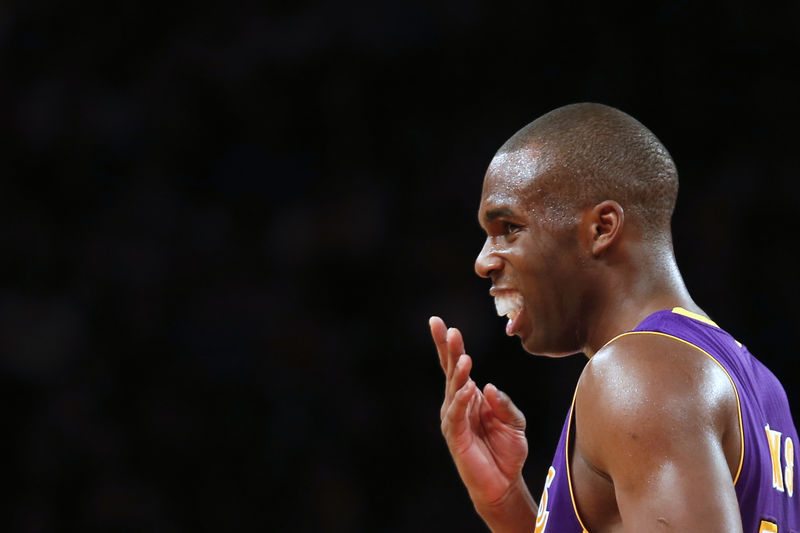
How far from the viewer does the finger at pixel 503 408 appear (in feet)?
8.23

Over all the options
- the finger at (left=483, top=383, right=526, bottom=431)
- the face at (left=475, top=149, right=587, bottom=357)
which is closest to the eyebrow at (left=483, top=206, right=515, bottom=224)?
the face at (left=475, top=149, right=587, bottom=357)

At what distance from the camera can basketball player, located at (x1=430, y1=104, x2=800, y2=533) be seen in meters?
1.52

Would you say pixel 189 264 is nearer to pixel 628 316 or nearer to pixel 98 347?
pixel 98 347

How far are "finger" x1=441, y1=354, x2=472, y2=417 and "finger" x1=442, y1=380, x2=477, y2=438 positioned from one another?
14 millimetres

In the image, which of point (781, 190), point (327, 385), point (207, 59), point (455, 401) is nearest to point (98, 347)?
point (327, 385)

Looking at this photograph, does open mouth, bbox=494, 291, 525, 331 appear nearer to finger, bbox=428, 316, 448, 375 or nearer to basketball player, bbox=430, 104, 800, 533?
basketball player, bbox=430, 104, 800, 533

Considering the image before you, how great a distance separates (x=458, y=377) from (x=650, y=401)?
89cm

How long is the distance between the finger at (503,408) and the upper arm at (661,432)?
82 cm

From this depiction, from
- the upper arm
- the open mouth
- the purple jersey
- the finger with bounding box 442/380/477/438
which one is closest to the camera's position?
the upper arm

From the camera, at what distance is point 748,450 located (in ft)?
5.49

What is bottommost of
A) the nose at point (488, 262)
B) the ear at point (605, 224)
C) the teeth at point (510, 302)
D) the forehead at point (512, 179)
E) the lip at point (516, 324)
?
the lip at point (516, 324)

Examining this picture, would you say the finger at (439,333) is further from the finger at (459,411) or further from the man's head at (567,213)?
the man's head at (567,213)

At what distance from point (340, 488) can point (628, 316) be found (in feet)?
12.4

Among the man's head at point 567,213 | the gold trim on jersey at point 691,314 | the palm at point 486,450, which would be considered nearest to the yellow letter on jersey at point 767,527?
the gold trim on jersey at point 691,314
